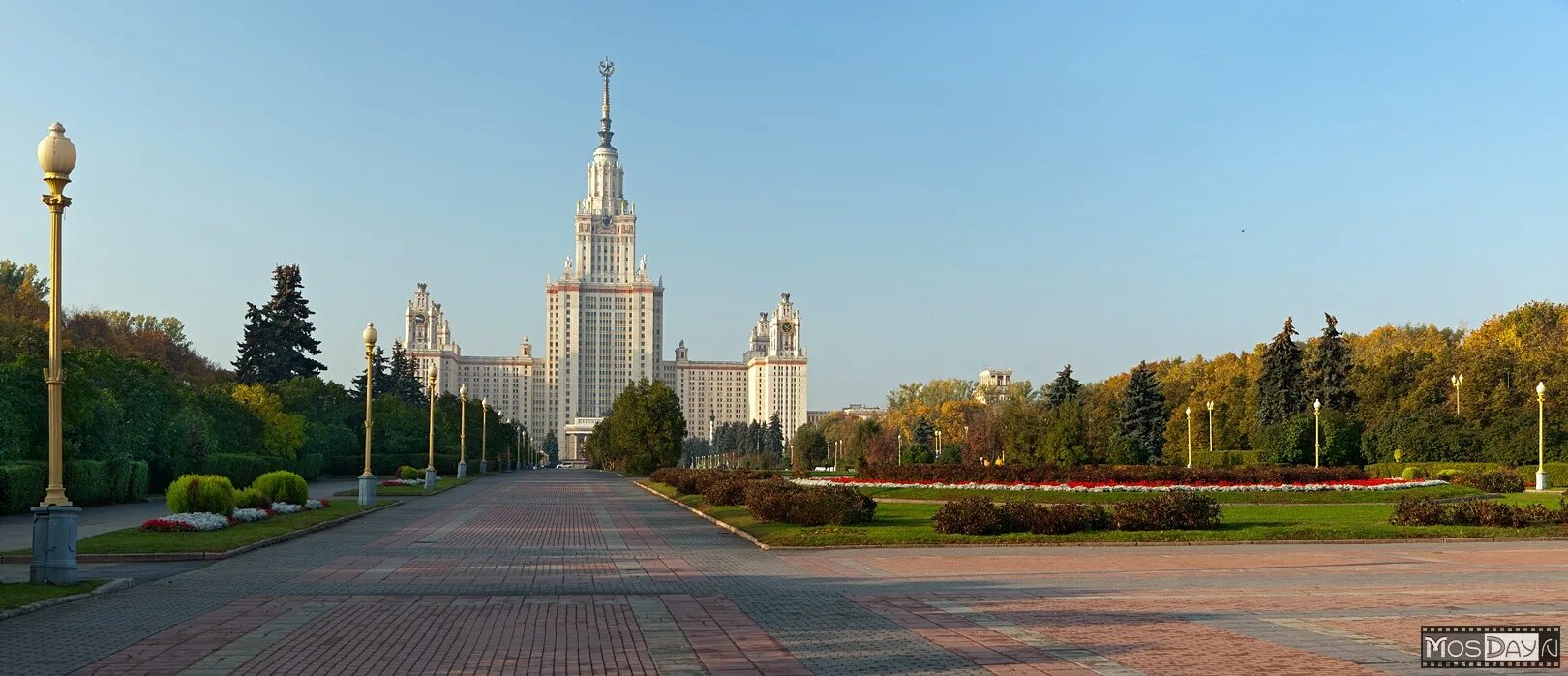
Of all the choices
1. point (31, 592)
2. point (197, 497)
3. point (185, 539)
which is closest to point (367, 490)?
point (197, 497)

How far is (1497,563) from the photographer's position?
19438 mm

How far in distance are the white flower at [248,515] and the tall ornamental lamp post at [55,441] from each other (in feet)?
35.0

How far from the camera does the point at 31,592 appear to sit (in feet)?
48.0

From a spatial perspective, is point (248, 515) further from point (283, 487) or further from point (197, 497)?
point (283, 487)

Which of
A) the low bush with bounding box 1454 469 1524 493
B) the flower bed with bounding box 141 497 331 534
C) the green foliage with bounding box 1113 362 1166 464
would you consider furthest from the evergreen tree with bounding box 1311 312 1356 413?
the flower bed with bounding box 141 497 331 534

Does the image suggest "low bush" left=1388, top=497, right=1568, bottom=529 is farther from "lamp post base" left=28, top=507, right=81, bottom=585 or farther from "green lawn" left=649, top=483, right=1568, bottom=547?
"lamp post base" left=28, top=507, right=81, bottom=585

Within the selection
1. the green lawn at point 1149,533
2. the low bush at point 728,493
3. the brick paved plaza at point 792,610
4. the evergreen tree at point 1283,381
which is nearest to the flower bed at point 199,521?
the brick paved plaza at point 792,610

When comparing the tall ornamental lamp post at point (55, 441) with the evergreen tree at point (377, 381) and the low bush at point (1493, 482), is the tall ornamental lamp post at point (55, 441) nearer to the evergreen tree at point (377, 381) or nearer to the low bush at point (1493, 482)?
the low bush at point (1493, 482)

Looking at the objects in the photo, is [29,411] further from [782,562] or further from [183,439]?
[782,562]

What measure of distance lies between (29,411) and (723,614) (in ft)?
110

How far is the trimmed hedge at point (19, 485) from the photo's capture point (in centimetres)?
3256

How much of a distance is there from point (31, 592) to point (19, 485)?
21460 mm

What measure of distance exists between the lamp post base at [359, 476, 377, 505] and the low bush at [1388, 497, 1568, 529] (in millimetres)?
27057

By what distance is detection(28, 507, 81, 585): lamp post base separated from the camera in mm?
15664
